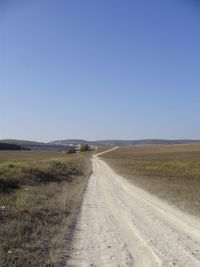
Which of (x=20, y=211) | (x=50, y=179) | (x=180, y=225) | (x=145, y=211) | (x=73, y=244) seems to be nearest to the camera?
(x=73, y=244)

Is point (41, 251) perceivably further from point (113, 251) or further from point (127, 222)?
point (127, 222)

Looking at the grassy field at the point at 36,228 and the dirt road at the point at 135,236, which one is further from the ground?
the grassy field at the point at 36,228

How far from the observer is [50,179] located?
2986 centimetres

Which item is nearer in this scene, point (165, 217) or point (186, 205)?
point (165, 217)

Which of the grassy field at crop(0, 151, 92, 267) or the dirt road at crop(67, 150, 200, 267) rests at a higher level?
the grassy field at crop(0, 151, 92, 267)

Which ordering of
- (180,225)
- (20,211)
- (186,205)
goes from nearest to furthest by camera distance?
(180,225), (20,211), (186,205)

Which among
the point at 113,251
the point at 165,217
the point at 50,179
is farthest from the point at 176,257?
the point at 50,179

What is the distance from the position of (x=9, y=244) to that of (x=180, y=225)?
216 inches

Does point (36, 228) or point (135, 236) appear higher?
point (36, 228)

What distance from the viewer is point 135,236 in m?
10.6

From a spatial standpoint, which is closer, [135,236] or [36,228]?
[135,236]

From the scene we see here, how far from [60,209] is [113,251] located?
20.4 feet

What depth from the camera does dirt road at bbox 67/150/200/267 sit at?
829 centimetres

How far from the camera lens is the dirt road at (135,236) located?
8.29 metres
